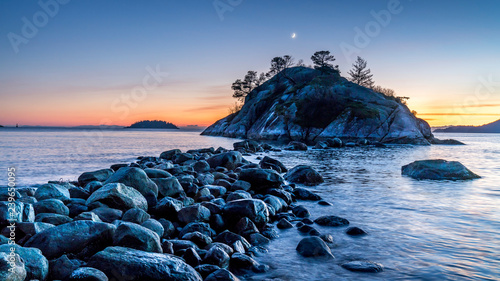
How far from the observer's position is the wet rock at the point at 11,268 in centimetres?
378

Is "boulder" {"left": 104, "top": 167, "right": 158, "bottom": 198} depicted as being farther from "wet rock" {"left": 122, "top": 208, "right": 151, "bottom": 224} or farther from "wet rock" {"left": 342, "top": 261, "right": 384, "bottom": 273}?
"wet rock" {"left": 342, "top": 261, "right": 384, "bottom": 273}

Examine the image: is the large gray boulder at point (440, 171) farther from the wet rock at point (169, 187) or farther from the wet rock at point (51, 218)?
the wet rock at point (51, 218)

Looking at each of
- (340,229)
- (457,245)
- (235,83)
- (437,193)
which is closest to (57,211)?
(340,229)

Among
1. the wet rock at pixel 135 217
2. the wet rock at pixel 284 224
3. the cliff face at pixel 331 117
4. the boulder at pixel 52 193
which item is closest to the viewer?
the wet rock at pixel 135 217

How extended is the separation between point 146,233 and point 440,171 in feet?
49.1

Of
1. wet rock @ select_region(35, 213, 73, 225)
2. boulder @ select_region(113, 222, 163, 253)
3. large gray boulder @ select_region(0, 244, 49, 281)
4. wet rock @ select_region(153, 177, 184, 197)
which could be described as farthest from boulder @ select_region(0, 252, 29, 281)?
wet rock @ select_region(153, 177, 184, 197)

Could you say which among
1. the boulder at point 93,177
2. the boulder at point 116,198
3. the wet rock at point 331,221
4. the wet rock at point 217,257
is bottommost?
the wet rock at point 331,221

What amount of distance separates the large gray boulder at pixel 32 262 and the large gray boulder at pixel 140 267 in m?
0.56

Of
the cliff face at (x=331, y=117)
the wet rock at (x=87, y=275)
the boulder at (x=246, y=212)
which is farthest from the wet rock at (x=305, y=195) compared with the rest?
the cliff face at (x=331, y=117)

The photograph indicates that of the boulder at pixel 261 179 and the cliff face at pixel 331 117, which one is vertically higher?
the cliff face at pixel 331 117

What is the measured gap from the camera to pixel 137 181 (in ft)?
29.3

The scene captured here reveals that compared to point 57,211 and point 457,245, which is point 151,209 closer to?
point 57,211

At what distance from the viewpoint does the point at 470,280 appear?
4945mm

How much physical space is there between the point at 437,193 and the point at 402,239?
20.7 ft
